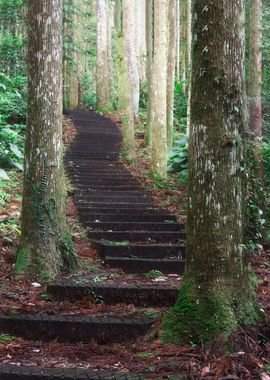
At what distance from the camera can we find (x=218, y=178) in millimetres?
3896

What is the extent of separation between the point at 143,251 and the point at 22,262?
1.83 meters

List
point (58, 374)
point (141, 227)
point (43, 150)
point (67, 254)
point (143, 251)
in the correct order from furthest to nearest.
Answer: point (141, 227) → point (143, 251) → point (67, 254) → point (43, 150) → point (58, 374)

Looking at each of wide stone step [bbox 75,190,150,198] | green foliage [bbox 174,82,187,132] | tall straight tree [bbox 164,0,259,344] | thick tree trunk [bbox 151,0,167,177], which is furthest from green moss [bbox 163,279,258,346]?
green foliage [bbox 174,82,187,132]

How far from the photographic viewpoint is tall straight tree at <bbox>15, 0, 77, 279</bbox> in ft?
19.7

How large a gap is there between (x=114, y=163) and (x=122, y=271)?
26.4ft

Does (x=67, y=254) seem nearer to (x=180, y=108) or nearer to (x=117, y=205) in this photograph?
(x=117, y=205)

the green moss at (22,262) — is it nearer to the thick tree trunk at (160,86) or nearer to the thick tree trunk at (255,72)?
the thick tree trunk at (255,72)

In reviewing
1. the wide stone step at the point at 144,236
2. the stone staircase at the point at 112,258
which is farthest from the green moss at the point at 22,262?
the wide stone step at the point at 144,236

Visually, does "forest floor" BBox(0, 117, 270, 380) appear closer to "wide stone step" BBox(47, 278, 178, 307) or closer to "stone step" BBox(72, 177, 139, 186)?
"wide stone step" BBox(47, 278, 178, 307)

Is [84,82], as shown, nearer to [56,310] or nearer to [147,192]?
[147,192]

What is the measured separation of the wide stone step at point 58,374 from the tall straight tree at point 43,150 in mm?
2429

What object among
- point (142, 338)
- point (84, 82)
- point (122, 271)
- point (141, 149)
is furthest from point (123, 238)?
point (84, 82)

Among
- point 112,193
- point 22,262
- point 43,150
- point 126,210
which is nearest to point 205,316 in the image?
point 22,262

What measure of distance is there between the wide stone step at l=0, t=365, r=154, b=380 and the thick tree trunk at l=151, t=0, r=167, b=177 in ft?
29.5
